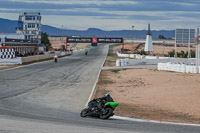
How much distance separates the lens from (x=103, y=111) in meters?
13.4

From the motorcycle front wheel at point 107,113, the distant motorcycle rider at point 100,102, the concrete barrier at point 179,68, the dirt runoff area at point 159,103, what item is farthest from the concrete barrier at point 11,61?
the motorcycle front wheel at point 107,113

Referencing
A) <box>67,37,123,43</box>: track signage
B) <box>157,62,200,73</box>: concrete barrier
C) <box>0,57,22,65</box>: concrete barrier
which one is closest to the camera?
<box>157,62,200,73</box>: concrete barrier

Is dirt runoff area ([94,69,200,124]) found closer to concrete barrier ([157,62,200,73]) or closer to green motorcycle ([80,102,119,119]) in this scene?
green motorcycle ([80,102,119,119])

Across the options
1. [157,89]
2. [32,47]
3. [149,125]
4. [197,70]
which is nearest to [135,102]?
[157,89]

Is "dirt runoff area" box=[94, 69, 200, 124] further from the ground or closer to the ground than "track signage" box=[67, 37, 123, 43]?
closer to the ground

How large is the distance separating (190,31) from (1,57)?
1043 inches

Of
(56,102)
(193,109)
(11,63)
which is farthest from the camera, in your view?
(11,63)

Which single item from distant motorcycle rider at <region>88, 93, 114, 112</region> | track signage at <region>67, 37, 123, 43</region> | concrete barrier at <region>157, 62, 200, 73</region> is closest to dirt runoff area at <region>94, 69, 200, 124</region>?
distant motorcycle rider at <region>88, 93, 114, 112</region>

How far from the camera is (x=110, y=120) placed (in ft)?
43.3

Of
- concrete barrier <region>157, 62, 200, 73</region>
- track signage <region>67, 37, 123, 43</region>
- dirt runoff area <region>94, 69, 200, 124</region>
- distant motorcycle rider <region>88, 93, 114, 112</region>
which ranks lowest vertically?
dirt runoff area <region>94, 69, 200, 124</region>

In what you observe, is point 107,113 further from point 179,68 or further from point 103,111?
point 179,68

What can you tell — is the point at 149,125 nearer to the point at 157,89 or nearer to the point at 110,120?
the point at 110,120

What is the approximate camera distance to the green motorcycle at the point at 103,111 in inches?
524

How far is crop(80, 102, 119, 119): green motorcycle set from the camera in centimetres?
1330
